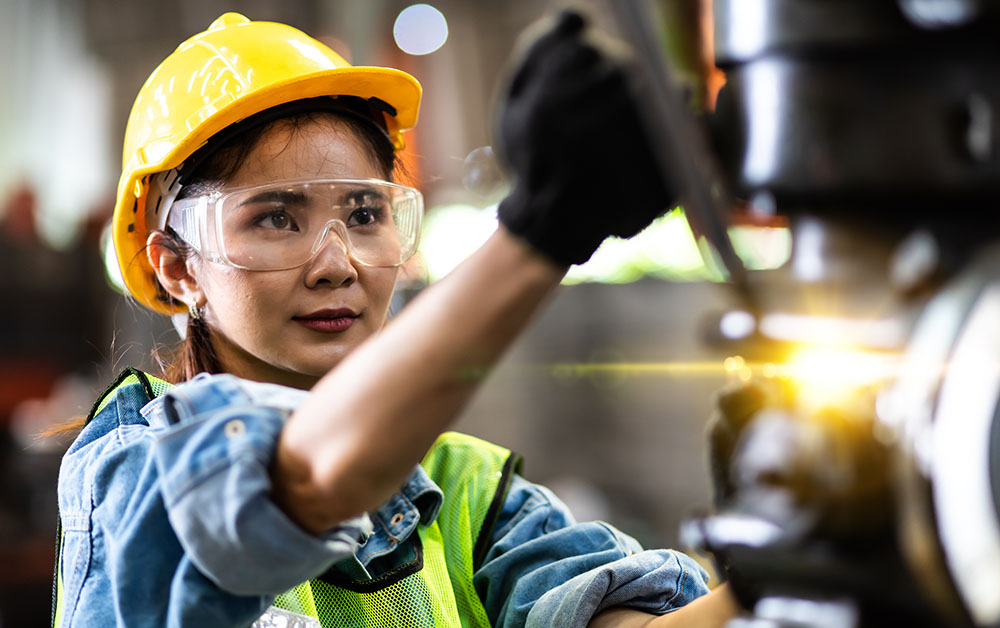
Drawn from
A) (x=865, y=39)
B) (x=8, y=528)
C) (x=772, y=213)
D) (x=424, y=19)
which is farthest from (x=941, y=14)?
(x=424, y=19)

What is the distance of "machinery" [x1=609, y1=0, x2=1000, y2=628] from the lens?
0.73 m

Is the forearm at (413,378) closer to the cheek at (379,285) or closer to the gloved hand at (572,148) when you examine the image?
the gloved hand at (572,148)

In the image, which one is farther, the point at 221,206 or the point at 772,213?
the point at 221,206

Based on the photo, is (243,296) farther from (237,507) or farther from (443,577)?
(237,507)

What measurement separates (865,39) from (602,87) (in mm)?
193

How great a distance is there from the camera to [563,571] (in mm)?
1551

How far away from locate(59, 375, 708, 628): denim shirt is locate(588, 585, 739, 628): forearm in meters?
0.02

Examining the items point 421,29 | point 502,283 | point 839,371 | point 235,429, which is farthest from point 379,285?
point 421,29

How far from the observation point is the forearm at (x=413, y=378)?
0.83 meters

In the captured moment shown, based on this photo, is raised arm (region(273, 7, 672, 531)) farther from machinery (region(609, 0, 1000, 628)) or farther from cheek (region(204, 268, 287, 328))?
cheek (region(204, 268, 287, 328))

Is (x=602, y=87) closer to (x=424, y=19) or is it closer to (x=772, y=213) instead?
(x=772, y=213)

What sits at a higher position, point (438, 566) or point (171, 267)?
point (171, 267)

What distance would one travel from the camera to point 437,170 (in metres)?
8.03

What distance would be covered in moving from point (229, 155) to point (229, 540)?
79 cm
